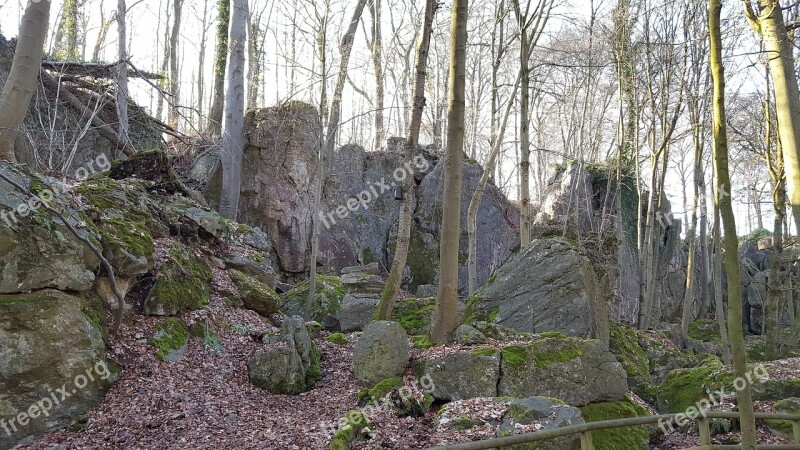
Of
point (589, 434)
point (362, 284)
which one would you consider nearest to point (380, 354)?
point (589, 434)

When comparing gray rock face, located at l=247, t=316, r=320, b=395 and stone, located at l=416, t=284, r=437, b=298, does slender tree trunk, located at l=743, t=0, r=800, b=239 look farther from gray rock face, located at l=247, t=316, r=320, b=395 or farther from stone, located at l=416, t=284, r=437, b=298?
stone, located at l=416, t=284, r=437, b=298

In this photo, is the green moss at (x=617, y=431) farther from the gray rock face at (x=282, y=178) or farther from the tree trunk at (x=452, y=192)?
the gray rock face at (x=282, y=178)

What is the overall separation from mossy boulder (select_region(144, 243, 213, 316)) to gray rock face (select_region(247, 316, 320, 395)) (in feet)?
5.04

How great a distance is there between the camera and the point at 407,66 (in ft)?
84.3

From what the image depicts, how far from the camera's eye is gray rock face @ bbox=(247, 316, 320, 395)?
7.57 meters

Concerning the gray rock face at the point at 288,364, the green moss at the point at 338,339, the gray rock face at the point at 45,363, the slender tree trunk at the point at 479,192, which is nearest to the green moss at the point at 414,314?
the green moss at the point at 338,339

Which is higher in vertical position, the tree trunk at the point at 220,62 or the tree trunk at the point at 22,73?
the tree trunk at the point at 220,62

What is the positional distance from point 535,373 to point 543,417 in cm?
148

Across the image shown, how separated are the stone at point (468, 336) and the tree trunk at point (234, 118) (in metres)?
8.65

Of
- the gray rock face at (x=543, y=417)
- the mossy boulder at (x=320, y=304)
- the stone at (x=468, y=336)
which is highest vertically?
the mossy boulder at (x=320, y=304)

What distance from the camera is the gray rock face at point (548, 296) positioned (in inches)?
373

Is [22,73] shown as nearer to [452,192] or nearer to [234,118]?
[452,192]

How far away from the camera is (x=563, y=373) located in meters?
6.99

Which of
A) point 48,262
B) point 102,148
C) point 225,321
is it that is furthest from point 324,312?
point 102,148
